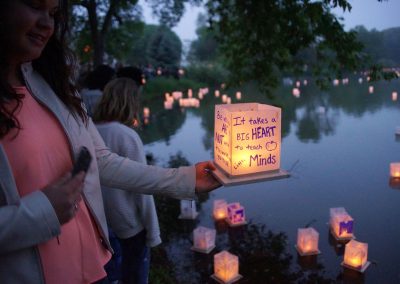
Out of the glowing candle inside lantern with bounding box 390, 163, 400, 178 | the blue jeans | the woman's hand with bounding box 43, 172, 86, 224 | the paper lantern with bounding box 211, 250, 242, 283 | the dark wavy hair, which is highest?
the dark wavy hair

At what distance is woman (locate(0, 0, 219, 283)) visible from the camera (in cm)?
115

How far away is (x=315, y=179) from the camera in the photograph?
7.33 m

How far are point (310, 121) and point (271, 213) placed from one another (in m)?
7.93

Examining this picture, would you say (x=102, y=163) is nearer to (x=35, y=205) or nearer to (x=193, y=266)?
(x=35, y=205)

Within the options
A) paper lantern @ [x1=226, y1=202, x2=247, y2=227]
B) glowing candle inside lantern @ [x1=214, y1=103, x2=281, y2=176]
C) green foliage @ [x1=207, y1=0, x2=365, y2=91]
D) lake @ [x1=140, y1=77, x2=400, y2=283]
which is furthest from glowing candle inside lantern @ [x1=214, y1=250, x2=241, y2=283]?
green foliage @ [x1=207, y1=0, x2=365, y2=91]

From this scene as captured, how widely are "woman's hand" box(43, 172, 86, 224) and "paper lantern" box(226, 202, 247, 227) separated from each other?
448cm

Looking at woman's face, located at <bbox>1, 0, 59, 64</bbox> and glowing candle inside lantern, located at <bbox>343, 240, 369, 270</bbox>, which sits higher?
woman's face, located at <bbox>1, 0, 59, 64</bbox>

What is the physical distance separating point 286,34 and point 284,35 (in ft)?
0.13

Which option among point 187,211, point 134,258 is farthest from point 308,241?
point 134,258

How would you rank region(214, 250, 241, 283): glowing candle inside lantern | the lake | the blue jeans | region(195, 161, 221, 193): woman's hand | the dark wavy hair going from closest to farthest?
1. the dark wavy hair
2. region(195, 161, 221, 193): woman's hand
3. the blue jeans
4. region(214, 250, 241, 283): glowing candle inside lantern
5. the lake

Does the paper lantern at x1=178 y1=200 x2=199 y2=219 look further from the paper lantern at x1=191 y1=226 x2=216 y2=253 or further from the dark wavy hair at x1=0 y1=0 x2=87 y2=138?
the dark wavy hair at x1=0 y1=0 x2=87 y2=138

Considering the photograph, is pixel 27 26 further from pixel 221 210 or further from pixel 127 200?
pixel 221 210

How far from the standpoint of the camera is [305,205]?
619cm

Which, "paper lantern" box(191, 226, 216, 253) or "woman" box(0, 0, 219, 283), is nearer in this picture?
"woman" box(0, 0, 219, 283)
